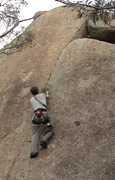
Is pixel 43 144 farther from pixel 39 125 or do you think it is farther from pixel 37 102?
pixel 37 102

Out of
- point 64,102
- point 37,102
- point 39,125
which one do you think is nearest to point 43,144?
point 39,125

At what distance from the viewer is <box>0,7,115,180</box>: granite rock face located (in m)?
5.89

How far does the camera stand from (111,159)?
5637 mm

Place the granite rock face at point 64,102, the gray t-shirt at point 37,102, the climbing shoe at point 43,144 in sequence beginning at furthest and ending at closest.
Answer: the gray t-shirt at point 37,102 < the climbing shoe at point 43,144 < the granite rock face at point 64,102

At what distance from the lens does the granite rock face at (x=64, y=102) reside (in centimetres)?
589

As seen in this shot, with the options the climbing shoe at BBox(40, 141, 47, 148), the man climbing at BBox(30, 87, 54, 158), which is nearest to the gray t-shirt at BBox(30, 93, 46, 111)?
the man climbing at BBox(30, 87, 54, 158)

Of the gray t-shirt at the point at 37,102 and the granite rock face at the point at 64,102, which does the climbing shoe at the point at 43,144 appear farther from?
the gray t-shirt at the point at 37,102

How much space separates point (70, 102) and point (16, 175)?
2.79 m

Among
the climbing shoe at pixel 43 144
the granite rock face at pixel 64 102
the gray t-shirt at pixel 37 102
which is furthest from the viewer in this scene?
the gray t-shirt at pixel 37 102

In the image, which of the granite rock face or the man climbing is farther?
the man climbing

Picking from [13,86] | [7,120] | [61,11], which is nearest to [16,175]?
[7,120]

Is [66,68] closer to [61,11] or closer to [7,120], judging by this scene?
[7,120]

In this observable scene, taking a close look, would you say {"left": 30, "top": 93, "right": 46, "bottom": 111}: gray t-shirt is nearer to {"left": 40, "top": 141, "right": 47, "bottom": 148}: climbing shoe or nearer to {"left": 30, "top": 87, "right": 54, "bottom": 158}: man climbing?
{"left": 30, "top": 87, "right": 54, "bottom": 158}: man climbing

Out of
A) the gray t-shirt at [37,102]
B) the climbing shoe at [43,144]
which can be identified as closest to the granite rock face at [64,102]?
the climbing shoe at [43,144]
